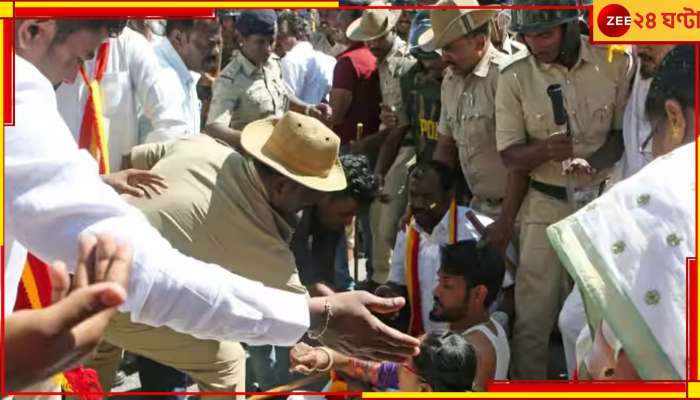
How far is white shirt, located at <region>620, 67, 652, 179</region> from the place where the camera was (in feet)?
10.2

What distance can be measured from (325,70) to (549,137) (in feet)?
8.80

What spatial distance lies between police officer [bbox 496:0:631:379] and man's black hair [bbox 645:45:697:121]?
152 centimetres

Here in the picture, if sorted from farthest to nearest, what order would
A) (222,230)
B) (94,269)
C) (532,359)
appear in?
(532,359), (222,230), (94,269)

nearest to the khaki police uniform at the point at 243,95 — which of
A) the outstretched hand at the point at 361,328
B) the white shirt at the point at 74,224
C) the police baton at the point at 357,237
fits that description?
the police baton at the point at 357,237

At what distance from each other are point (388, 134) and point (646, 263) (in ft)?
10.4

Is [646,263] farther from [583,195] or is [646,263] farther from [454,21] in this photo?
[454,21]

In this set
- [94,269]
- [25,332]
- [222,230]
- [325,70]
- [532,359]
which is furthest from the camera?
[325,70]

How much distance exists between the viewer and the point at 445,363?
2848 millimetres

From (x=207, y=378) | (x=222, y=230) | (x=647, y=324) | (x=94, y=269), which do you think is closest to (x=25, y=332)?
(x=94, y=269)

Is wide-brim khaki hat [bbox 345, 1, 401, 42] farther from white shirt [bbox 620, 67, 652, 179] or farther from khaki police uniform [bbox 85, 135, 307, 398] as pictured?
khaki police uniform [bbox 85, 135, 307, 398]

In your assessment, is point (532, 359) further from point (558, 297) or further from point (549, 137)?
point (549, 137)

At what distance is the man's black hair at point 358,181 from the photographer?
3500 millimetres

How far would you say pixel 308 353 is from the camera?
300cm

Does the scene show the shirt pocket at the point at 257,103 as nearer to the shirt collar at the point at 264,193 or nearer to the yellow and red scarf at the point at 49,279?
the yellow and red scarf at the point at 49,279
